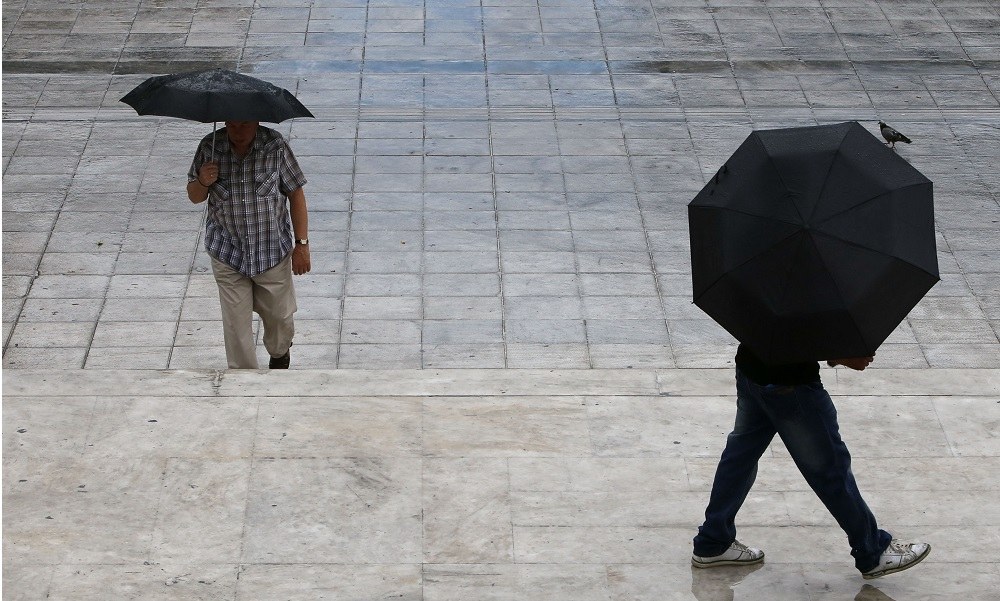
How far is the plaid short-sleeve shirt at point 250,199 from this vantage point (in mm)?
6250

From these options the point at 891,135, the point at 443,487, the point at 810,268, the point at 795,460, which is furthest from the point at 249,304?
the point at 891,135

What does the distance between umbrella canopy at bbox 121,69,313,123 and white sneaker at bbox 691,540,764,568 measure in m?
2.78

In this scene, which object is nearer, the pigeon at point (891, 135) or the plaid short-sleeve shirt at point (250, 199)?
the plaid short-sleeve shirt at point (250, 199)

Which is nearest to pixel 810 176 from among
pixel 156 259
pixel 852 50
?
pixel 156 259

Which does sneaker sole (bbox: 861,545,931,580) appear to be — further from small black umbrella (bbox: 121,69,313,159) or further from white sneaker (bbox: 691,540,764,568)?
small black umbrella (bbox: 121,69,313,159)

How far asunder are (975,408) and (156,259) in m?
5.31

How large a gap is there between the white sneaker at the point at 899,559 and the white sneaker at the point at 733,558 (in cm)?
44

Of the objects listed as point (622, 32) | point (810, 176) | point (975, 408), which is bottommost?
point (622, 32)

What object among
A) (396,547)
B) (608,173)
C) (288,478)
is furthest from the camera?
(608,173)

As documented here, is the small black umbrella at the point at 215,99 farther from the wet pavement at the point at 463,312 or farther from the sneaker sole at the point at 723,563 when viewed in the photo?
the sneaker sole at the point at 723,563

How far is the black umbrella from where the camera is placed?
13.5ft

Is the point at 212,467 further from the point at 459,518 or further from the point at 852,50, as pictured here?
the point at 852,50

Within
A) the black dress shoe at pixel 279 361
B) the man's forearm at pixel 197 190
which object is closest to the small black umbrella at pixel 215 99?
the man's forearm at pixel 197 190

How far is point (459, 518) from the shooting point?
525cm
